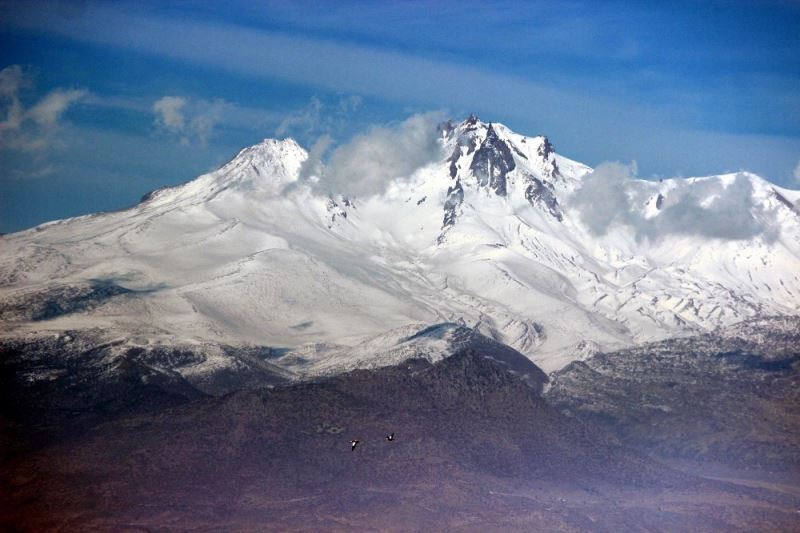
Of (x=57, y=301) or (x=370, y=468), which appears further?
(x=57, y=301)

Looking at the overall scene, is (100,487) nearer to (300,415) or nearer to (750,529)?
(300,415)

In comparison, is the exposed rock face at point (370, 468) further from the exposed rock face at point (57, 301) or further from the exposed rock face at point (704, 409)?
the exposed rock face at point (57, 301)

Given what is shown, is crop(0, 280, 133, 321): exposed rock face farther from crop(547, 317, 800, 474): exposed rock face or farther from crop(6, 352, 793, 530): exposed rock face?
crop(547, 317, 800, 474): exposed rock face

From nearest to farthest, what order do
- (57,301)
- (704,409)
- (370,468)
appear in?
(370,468) → (57,301) → (704,409)

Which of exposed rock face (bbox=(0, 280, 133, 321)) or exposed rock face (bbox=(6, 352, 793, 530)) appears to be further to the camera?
exposed rock face (bbox=(0, 280, 133, 321))

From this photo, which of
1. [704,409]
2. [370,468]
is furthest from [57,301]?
[704,409]

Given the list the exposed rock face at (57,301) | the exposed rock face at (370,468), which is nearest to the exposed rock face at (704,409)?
the exposed rock face at (370,468)

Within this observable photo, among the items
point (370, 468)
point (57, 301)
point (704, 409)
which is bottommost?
point (370, 468)

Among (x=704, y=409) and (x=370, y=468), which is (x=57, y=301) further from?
(x=704, y=409)

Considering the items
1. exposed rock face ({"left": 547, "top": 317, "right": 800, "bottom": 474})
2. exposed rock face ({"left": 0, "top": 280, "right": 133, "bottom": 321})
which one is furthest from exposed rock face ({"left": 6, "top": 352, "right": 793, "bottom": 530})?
exposed rock face ({"left": 0, "top": 280, "right": 133, "bottom": 321})
